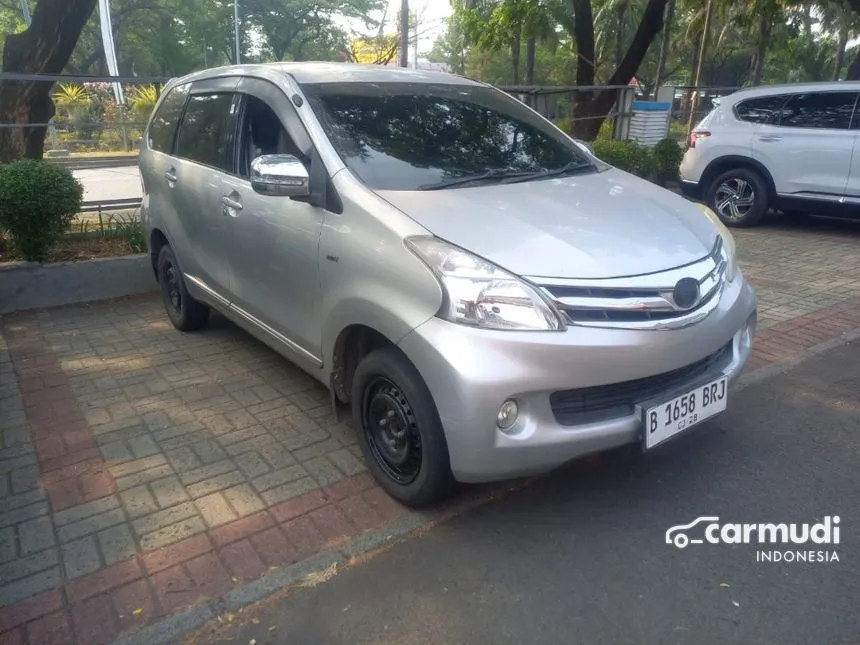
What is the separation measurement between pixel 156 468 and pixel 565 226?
2266 millimetres

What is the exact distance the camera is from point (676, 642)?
2303mm

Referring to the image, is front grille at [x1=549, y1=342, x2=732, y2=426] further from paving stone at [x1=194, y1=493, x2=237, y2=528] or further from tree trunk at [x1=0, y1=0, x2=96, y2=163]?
tree trunk at [x1=0, y1=0, x2=96, y2=163]

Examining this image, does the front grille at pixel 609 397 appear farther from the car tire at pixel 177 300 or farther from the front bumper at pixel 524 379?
the car tire at pixel 177 300

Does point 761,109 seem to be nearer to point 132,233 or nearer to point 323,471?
point 132,233

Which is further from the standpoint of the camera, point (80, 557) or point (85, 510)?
point (85, 510)

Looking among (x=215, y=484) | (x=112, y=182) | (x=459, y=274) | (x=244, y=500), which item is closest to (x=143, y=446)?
(x=215, y=484)

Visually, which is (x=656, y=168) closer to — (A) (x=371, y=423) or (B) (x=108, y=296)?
(B) (x=108, y=296)

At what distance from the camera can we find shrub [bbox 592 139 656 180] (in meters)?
9.55

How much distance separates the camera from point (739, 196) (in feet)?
28.9

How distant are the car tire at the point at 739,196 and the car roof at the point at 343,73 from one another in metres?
5.59

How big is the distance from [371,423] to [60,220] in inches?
161

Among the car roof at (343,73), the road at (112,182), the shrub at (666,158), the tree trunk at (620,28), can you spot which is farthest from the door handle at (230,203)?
the tree trunk at (620,28)

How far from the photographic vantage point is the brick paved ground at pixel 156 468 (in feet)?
8.57

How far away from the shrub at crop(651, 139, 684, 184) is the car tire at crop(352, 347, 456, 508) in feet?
28.6
